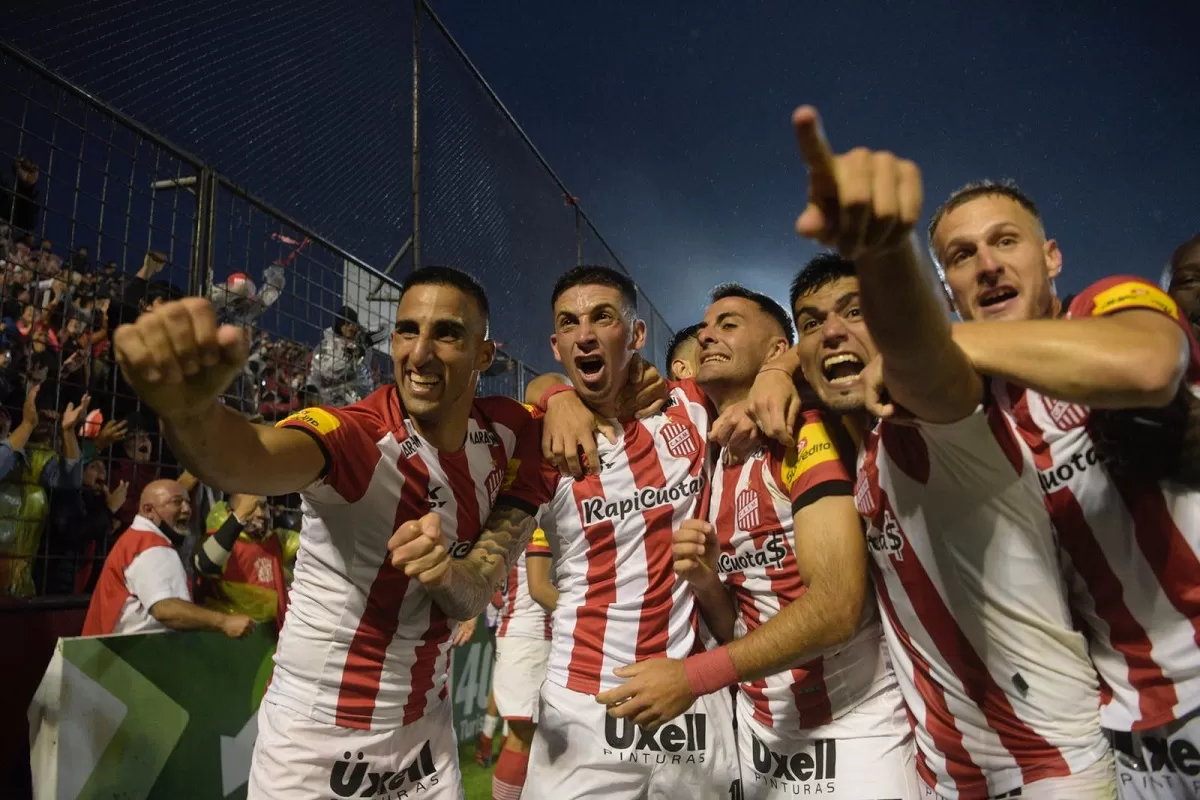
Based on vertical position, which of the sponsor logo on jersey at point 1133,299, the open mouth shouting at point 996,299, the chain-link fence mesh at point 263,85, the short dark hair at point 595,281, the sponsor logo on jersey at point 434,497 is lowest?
the sponsor logo on jersey at point 434,497

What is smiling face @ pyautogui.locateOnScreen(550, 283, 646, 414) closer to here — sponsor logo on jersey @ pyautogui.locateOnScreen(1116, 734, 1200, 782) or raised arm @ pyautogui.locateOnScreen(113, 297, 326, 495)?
raised arm @ pyautogui.locateOnScreen(113, 297, 326, 495)

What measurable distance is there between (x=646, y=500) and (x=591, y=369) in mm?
602

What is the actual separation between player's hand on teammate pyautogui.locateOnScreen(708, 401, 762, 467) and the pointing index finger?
55.0 inches

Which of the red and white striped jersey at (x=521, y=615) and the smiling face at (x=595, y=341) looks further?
the red and white striped jersey at (x=521, y=615)

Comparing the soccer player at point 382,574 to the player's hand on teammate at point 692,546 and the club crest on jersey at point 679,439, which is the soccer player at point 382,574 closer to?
the club crest on jersey at point 679,439

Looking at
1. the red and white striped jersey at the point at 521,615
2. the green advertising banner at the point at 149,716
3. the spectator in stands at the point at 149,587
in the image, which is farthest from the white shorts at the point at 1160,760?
the red and white striped jersey at the point at 521,615

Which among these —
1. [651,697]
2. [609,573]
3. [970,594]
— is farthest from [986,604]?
[609,573]

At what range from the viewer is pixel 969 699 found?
6.14ft

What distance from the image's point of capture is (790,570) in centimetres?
240

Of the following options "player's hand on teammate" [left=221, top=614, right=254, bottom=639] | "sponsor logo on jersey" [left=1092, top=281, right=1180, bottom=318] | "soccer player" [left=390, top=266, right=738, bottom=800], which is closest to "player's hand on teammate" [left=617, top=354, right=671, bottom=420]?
"soccer player" [left=390, top=266, right=738, bottom=800]

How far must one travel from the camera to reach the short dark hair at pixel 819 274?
7.86 ft

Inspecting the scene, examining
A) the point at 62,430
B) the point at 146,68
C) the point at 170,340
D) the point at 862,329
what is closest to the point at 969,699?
the point at 862,329

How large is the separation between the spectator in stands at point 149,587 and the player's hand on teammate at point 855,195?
4195 millimetres

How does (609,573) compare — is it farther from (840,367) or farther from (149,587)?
(149,587)
